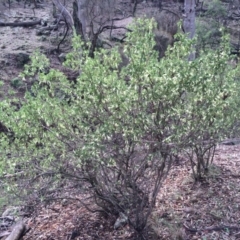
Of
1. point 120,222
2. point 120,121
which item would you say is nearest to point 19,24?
point 120,222

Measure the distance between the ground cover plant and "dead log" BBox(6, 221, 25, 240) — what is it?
1.25m

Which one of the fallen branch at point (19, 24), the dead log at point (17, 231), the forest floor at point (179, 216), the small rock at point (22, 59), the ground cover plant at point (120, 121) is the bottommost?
the small rock at point (22, 59)

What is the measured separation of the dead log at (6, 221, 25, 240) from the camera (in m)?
5.36

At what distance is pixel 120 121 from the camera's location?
11.8 feet

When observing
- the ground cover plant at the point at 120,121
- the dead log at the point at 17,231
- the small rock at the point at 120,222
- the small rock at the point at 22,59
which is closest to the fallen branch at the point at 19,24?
the small rock at the point at 22,59

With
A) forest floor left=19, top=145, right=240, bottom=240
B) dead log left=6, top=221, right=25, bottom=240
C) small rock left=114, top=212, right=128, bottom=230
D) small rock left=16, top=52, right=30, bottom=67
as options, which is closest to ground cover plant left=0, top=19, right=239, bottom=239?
small rock left=114, top=212, right=128, bottom=230

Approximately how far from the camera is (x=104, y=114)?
366cm

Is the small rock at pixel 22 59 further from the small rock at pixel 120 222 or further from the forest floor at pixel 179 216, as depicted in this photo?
the small rock at pixel 120 222

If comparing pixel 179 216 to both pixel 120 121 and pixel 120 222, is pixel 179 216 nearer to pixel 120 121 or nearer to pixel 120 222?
pixel 120 222

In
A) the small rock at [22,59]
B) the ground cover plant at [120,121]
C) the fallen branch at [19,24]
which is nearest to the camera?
the ground cover plant at [120,121]

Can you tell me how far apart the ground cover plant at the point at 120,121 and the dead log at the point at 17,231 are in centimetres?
125

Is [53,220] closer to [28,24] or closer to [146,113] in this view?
[146,113]

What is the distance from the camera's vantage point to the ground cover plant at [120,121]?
3.47 m

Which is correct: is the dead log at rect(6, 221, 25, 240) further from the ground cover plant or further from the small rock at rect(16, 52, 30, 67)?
the small rock at rect(16, 52, 30, 67)
